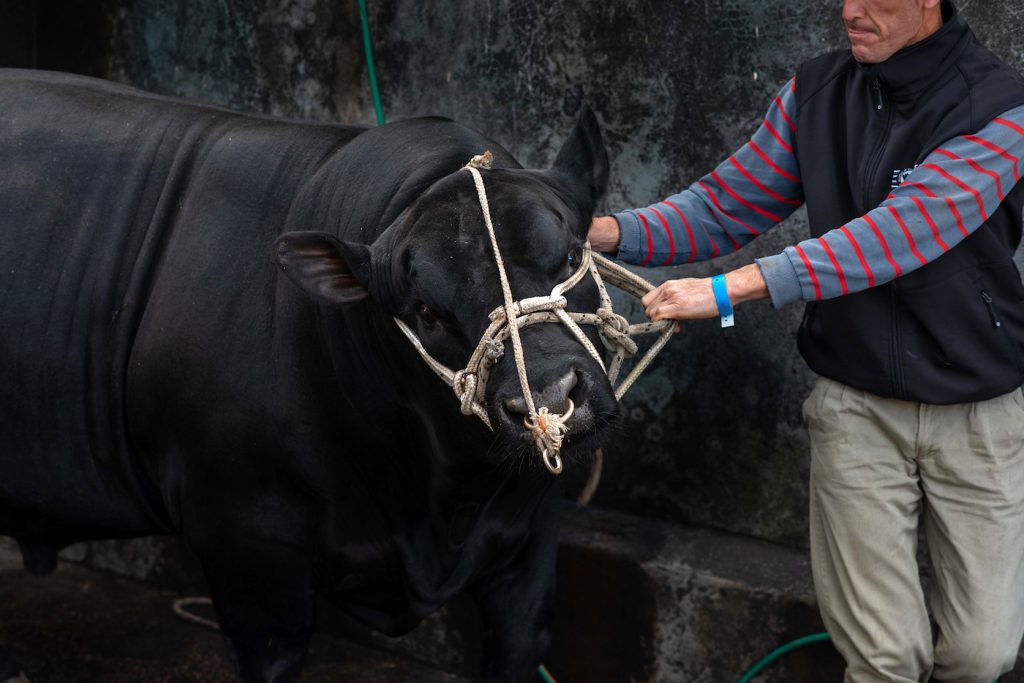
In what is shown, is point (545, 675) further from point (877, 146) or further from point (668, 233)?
point (877, 146)

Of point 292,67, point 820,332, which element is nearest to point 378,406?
point 820,332

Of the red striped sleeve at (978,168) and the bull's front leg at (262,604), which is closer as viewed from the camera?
the red striped sleeve at (978,168)

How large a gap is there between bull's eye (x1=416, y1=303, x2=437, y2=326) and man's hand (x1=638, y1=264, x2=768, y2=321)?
0.45 meters

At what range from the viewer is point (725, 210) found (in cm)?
320

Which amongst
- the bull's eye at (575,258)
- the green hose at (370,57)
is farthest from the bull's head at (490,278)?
the green hose at (370,57)

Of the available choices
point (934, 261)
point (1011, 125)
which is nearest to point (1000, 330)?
point (934, 261)

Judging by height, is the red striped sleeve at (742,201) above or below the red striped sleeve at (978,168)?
below

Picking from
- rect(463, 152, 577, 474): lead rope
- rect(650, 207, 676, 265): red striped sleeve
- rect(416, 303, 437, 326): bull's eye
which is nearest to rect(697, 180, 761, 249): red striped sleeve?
rect(650, 207, 676, 265): red striped sleeve

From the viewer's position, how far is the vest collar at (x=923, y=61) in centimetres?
275

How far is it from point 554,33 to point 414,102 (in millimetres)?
540

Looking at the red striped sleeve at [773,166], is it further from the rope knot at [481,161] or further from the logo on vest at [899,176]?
the rope knot at [481,161]

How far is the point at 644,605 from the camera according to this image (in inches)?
146

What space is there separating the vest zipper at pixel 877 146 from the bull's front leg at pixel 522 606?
105cm

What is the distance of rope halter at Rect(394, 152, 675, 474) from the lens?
2412mm
